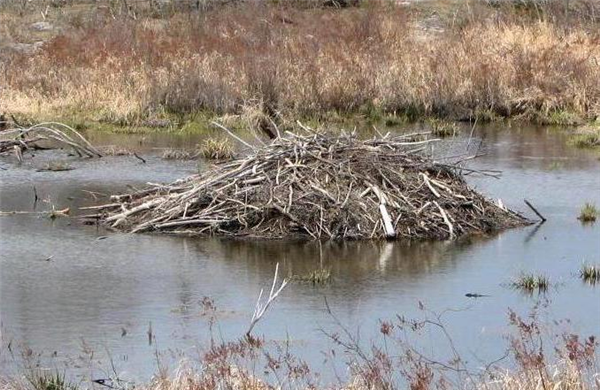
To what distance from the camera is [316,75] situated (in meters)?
28.6

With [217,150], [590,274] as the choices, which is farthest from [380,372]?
[217,150]

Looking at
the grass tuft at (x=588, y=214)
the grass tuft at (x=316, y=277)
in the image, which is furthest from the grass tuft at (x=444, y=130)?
the grass tuft at (x=316, y=277)

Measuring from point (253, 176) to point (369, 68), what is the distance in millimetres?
14138

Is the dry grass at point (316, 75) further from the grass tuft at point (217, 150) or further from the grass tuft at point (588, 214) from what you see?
the grass tuft at point (588, 214)

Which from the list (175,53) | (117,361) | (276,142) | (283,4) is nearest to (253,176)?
(276,142)

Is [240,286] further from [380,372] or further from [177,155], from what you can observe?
[177,155]

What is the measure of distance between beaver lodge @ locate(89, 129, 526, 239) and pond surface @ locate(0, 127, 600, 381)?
0.28m

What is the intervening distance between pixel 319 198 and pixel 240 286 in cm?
237

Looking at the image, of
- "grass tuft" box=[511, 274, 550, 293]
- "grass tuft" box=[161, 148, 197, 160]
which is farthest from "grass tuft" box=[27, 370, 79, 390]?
"grass tuft" box=[161, 148, 197, 160]

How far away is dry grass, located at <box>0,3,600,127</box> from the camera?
2764cm

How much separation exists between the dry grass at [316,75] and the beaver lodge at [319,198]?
942 centimetres

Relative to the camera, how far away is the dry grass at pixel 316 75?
27641mm

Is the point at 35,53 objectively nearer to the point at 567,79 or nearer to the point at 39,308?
the point at 567,79

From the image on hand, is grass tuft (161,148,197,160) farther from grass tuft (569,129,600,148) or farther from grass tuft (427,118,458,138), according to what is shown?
grass tuft (569,129,600,148)
